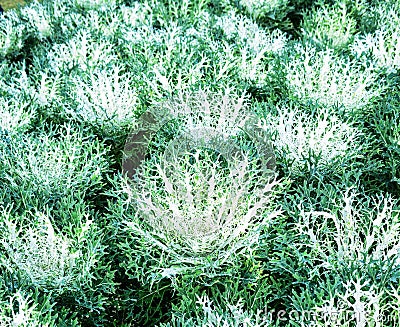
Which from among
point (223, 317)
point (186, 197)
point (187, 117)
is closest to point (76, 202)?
point (186, 197)

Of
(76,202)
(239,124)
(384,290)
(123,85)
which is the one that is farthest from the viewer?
(123,85)

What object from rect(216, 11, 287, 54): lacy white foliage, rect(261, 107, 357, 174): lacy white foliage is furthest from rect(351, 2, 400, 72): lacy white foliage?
rect(261, 107, 357, 174): lacy white foliage

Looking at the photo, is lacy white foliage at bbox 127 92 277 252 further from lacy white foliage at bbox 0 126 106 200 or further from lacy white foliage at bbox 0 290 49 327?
lacy white foliage at bbox 0 290 49 327

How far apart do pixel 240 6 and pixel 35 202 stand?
82.3 inches

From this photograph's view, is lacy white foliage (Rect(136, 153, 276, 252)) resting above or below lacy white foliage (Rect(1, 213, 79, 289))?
above

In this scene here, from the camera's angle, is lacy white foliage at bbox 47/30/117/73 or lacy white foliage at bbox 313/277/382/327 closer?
lacy white foliage at bbox 313/277/382/327

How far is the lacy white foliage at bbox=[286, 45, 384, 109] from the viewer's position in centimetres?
230

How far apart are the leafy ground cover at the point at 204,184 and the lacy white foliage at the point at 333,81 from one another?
0.01 meters

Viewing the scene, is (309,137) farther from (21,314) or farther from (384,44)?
(21,314)

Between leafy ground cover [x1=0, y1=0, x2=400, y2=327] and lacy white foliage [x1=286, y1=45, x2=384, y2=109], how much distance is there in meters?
0.01

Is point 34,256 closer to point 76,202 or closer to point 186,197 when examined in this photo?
point 76,202

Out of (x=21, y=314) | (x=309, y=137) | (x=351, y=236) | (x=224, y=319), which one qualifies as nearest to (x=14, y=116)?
(x=21, y=314)

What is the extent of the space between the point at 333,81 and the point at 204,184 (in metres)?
0.86

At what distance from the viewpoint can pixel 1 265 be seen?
170 cm
